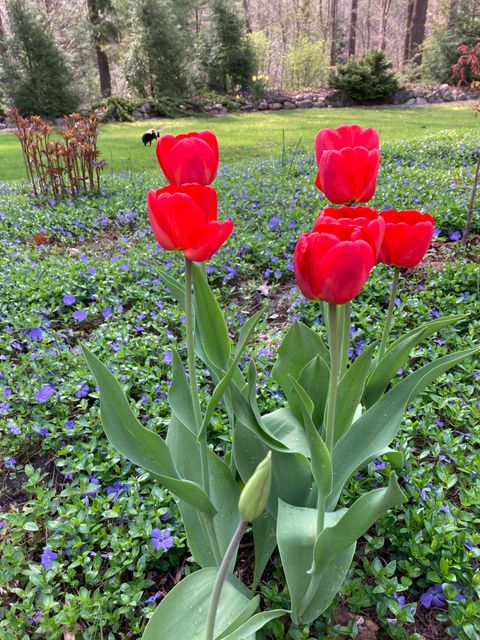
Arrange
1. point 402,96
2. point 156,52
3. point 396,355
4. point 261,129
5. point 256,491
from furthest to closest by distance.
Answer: point 402,96
point 156,52
point 261,129
point 396,355
point 256,491

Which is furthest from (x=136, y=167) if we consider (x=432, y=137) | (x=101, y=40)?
(x=101, y=40)

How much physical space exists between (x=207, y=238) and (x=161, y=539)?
1.08 metres

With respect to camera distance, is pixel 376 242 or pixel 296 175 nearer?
pixel 376 242

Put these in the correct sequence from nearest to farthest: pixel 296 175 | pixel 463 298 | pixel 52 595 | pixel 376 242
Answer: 1. pixel 376 242
2. pixel 52 595
3. pixel 463 298
4. pixel 296 175

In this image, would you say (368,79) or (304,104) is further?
(304,104)

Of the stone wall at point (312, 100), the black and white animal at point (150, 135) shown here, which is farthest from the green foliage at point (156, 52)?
the black and white animal at point (150, 135)

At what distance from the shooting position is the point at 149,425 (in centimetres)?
203

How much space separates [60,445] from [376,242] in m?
1.63

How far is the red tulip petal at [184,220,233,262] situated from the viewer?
0.91 metres

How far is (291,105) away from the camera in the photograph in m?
17.9

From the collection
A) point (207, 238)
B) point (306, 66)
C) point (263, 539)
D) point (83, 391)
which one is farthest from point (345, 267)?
point (306, 66)

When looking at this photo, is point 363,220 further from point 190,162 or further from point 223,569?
point 223,569

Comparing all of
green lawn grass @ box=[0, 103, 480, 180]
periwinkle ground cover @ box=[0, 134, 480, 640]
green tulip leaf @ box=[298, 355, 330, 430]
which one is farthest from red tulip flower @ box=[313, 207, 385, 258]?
green lawn grass @ box=[0, 103, 480, 180]

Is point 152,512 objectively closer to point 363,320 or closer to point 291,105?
point 363,320
